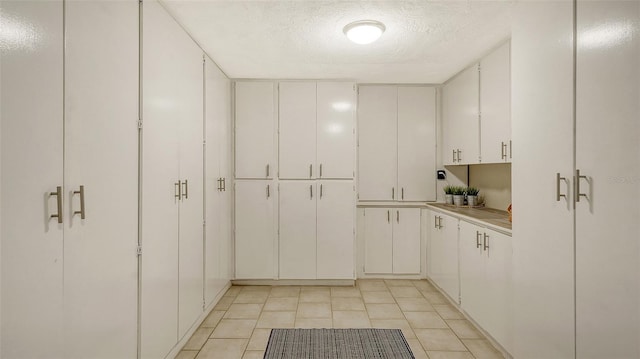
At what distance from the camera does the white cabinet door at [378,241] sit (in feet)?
13.8

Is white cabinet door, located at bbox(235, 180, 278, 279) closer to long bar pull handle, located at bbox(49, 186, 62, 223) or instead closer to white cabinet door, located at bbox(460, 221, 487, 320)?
white cabinet door, located at bbox(460, 221, 487, 320)

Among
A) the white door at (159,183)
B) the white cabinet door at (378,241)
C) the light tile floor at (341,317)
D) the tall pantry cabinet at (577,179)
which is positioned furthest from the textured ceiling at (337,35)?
the light tile floor at (341,317)

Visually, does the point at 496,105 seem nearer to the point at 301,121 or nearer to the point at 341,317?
the point at 301,121

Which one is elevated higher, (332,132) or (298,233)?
(332,132)

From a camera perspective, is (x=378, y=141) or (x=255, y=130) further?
(x=378, y=141)

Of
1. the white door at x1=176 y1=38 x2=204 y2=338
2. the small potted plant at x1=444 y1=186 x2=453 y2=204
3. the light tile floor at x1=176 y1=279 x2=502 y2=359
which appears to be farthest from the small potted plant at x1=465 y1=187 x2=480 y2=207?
the white door at x1=176 y1=38 x2=204 y2=338

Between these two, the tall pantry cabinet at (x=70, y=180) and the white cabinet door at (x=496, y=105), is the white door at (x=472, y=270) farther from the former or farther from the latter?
the tall pantry cabinet at (x=70, y=180)

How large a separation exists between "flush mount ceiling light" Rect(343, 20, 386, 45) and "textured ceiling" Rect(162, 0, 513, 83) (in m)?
0.04

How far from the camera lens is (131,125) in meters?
1.85

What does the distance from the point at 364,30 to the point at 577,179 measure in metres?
1.71

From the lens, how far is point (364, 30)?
2438 mm

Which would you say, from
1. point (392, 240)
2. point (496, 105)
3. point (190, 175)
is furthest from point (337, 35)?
point (392, 240)

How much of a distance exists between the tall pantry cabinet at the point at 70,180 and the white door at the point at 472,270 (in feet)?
8.63

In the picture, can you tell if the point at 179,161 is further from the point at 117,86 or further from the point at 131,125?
the point at 117,86
